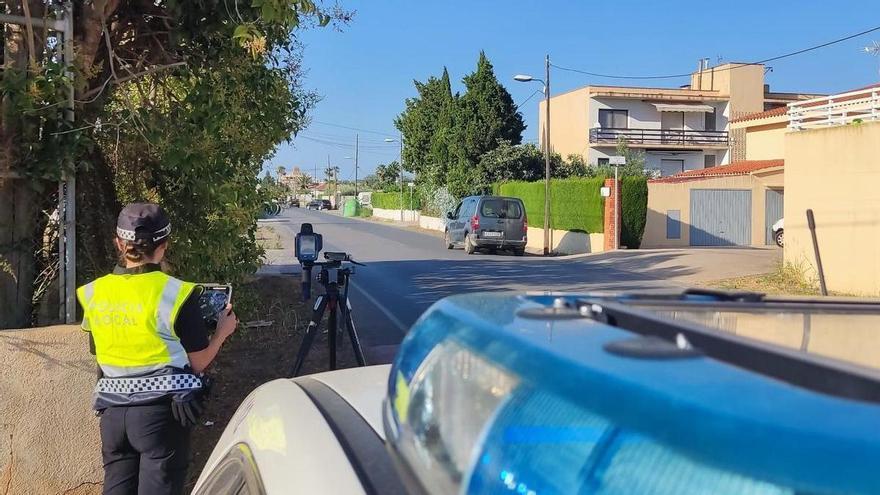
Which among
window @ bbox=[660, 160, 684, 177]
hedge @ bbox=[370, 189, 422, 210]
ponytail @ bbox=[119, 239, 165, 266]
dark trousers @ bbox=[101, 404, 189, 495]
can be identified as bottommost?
dark trousers @ bbox=[101, 404, 189, 495]

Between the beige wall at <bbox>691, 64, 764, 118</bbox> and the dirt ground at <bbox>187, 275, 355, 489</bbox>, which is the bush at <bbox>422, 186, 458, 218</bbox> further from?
the dirt ground at <bbox>187, 275, 355, 489</bbox>

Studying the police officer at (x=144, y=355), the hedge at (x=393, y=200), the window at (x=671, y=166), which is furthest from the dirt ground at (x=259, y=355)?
the hedge at (x=393, y=200)

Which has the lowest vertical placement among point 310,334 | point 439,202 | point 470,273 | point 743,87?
point 470,273

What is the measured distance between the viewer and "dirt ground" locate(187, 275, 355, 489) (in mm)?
5534

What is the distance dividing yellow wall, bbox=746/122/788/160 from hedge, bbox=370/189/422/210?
1956 centimetres

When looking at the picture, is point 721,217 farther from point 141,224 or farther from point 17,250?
point 141,224

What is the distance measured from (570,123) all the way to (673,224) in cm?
2028

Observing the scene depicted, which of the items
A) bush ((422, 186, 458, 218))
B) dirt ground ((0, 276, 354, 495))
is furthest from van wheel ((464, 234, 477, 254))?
dirt ground ((0, 276, 354, 495))

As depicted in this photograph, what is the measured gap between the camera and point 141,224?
3018 mm

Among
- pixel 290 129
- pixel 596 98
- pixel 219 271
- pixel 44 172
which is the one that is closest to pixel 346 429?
pixel 44 172

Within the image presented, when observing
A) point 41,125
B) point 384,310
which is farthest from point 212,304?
point 384,310

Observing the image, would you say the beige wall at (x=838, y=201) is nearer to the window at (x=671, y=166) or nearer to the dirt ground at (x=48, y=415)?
the dirt ground at (x=48, y=415)

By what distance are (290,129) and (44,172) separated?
313cm

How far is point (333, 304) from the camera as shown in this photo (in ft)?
20.9
